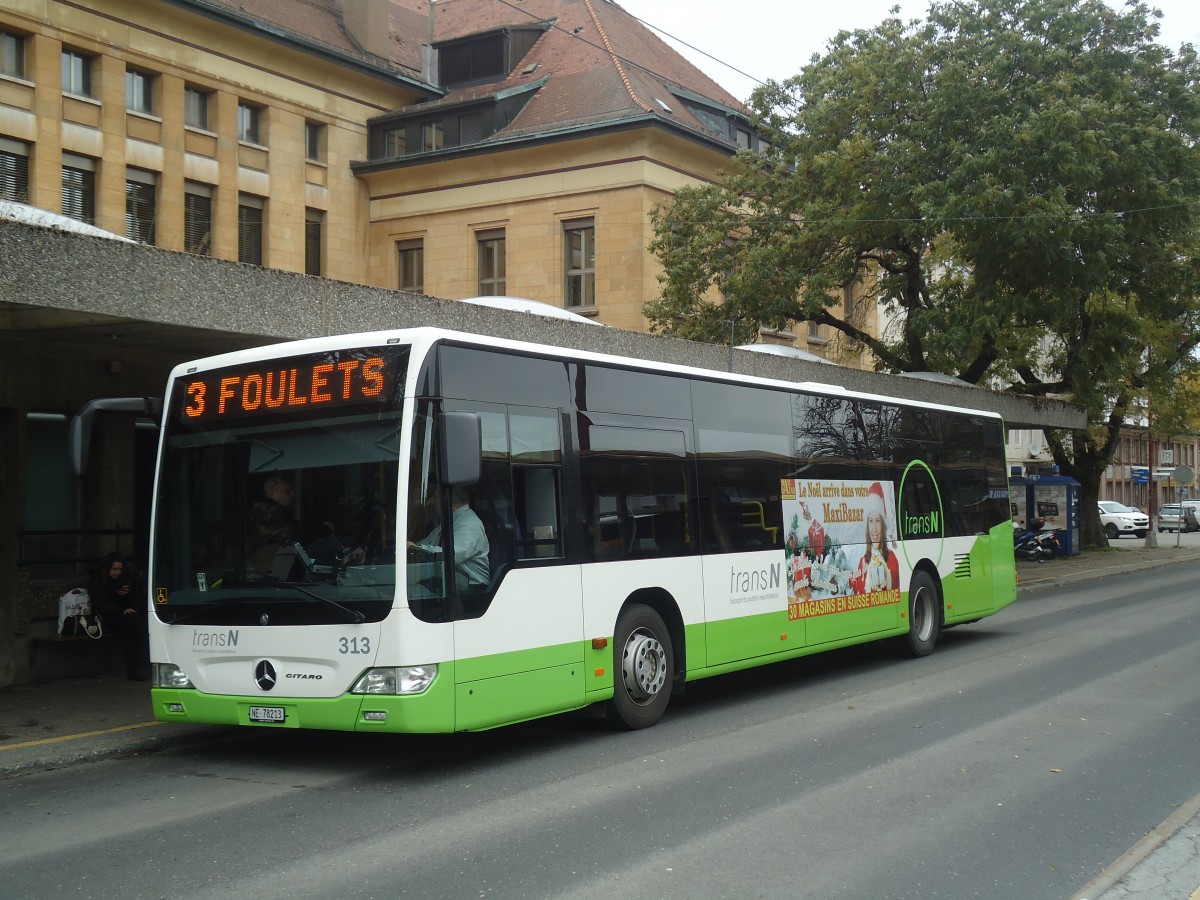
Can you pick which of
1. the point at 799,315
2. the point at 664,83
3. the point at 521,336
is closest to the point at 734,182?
the point at 799,315

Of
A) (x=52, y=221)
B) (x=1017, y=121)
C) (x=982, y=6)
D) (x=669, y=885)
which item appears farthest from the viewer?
(x=982, y=6)

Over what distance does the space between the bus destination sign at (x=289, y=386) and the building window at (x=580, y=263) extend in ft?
92.9

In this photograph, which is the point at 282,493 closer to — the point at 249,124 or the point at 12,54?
the point at 12,54

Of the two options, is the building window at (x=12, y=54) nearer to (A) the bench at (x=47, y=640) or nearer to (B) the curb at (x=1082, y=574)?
(A) the bench at (x=47, y=640)

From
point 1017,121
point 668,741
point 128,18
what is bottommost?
point 668,741

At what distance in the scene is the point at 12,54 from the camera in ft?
102

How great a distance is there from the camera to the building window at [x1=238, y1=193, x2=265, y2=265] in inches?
1431

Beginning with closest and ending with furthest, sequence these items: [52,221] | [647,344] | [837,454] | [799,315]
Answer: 1. [52,221]
2. [837,454]
3. [647,344]
4. [799,315]

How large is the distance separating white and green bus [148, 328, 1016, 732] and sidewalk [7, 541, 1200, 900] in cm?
96

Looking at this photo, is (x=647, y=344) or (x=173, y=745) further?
(x=647, y=344)

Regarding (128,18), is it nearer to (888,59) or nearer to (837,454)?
(888,59)

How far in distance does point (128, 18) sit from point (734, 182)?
1629 centimetres

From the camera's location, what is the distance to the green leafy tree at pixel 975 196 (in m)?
22.9

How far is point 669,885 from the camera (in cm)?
565
